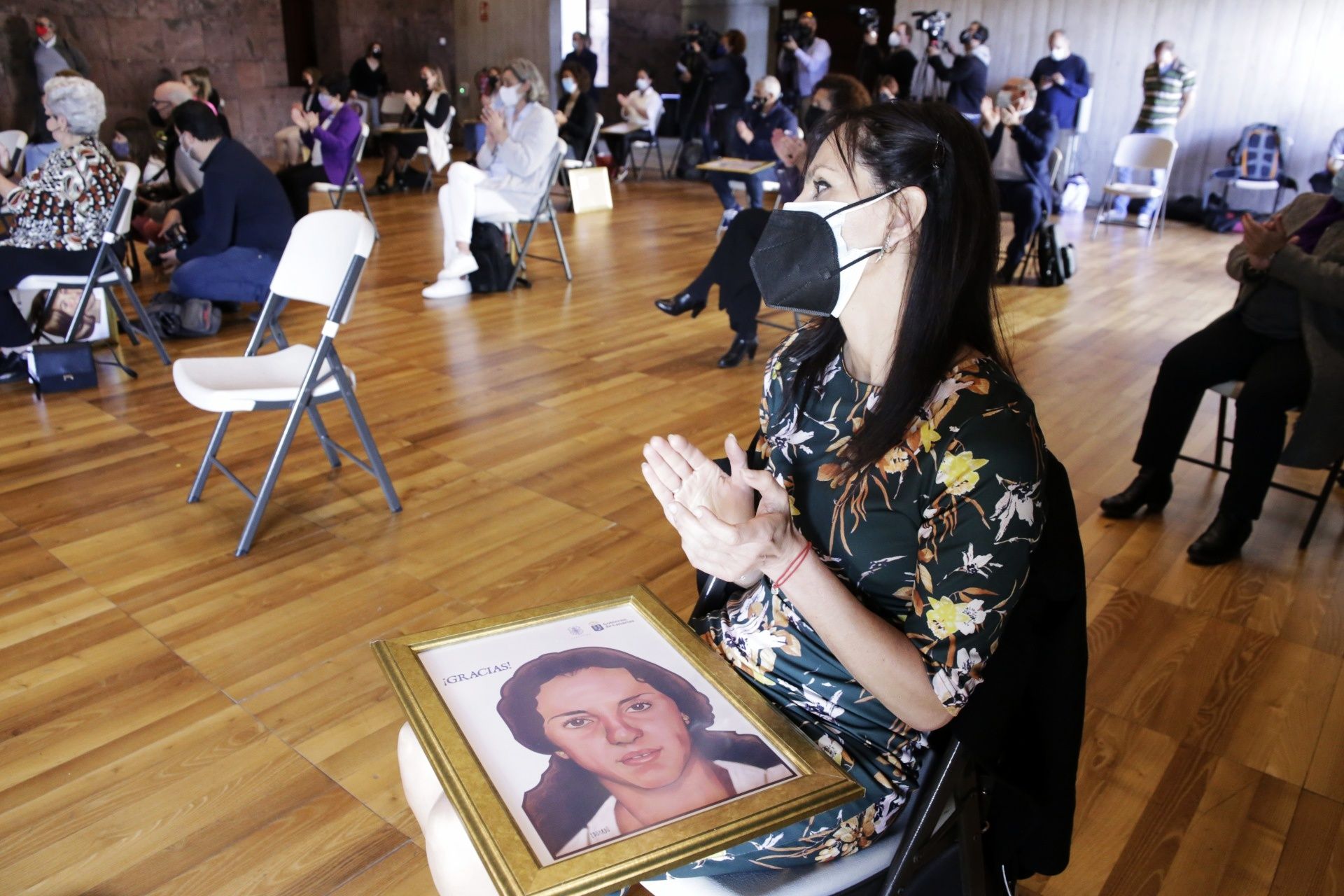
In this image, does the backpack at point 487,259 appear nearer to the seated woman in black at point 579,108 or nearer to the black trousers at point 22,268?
the black trousers at point 22,268

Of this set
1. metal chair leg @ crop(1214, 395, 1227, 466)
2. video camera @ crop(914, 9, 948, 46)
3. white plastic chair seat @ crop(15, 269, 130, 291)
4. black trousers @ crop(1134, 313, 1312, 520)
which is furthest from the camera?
video camera @ crop(914, 9, 948, 46)

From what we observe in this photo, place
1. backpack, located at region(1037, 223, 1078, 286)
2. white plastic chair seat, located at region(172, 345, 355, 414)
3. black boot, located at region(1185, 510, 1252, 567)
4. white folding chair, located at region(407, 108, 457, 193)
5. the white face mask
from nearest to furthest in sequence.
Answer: the white face mask < white plastic chair seat, located at region(172, 345, 355, 414) < black boot, located at region(1185, 510, 1252, 567) < backpack, located at region(1037, 223, 1078, 286) < white folding chair, located at region(407, 108, 457, 193)

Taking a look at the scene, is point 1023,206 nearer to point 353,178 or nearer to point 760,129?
point 760,129

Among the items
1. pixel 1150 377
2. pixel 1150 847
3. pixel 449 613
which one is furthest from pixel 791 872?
pixel 1150 377

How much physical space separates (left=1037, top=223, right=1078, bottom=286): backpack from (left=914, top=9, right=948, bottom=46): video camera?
497 centimetres

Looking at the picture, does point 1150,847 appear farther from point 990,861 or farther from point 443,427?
point 443,427

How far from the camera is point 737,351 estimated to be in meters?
4.84

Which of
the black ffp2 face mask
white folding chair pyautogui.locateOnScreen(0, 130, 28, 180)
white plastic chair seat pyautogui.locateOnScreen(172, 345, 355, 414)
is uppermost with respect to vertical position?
the black ffp2 face mask

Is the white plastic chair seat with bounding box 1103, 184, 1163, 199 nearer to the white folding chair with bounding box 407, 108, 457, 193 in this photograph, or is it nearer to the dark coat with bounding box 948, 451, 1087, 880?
the white folding chair with bounding box 407, 108, 457, 193

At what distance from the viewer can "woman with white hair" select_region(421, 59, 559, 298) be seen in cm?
606

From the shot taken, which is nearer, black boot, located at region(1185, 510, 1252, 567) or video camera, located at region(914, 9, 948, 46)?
black boot, located at region(1185, 510, 1252, 567)

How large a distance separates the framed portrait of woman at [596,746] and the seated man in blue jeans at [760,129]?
6.75 metres

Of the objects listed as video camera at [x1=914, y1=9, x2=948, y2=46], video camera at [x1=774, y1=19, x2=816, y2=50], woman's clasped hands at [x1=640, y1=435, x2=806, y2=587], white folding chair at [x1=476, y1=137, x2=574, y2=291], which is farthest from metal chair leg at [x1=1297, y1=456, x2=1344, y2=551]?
video camera at [x1=774, y1=19, x2=816, y2=50]

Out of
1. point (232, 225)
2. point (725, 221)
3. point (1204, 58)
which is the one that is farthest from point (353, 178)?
point (1204, 58)
